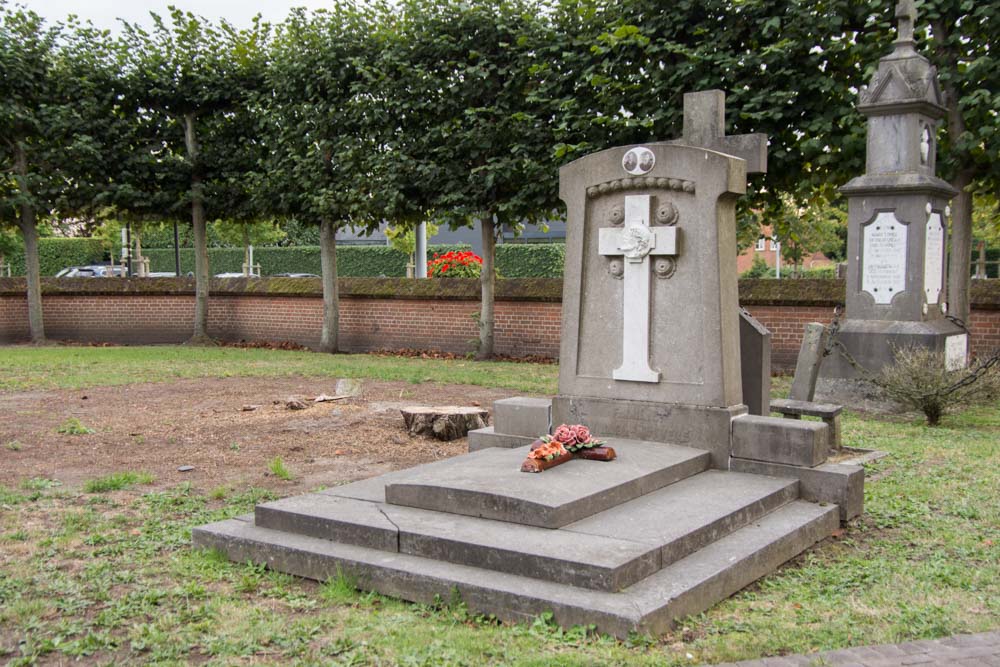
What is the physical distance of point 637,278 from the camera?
665 centimetres

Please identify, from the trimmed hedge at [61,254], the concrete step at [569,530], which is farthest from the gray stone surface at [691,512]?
the trimmed hedge at [61,254]

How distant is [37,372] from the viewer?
47.9ft

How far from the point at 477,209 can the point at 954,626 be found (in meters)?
13.4

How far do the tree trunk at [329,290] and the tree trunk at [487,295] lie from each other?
3.50 meters

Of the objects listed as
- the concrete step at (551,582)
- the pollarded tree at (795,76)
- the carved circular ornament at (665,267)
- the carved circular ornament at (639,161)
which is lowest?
the concrete step at (551,582)

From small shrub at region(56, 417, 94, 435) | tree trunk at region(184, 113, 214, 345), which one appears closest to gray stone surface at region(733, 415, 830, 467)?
small shrub at region(56, 417, 94, 435)

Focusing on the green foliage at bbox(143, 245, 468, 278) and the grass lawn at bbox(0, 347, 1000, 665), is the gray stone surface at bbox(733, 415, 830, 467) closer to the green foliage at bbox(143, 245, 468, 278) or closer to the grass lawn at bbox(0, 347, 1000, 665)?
the grass lawn at bbox(0, 347, 1000, 665)

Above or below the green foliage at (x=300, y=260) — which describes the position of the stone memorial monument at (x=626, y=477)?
below

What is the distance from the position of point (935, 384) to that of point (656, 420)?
15.1ft

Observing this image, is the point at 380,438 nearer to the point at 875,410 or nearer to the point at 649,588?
the point at 649,588

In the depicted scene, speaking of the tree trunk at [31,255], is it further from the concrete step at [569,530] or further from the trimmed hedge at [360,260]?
the concrete step at [569,530]

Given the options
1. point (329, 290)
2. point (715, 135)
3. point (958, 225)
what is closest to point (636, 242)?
point (715, 135)

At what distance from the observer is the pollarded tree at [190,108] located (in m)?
19.8

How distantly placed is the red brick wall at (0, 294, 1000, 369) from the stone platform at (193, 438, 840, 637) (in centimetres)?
954
